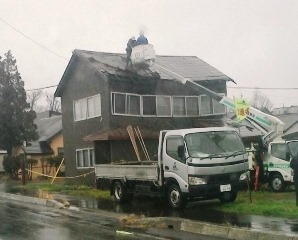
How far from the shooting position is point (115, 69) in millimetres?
25500

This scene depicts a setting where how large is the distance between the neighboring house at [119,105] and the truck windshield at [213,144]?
9.19 meters

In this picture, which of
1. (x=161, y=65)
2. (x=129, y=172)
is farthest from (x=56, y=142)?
(x=129, y=172)

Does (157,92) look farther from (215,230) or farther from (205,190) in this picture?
(215,230)

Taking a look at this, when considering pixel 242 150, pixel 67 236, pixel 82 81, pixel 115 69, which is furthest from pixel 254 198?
pixel 82 81

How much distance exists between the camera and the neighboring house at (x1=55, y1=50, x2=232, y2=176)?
965 inches

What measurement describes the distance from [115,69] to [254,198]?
472 inches

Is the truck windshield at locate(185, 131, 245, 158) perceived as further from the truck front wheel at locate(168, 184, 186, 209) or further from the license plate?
the truck front wheel at locate(168, 184, 186, 209)

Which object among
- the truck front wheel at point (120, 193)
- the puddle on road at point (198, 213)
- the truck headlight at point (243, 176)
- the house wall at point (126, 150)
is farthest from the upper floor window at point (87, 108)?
the truck headlight at point (243, 176)

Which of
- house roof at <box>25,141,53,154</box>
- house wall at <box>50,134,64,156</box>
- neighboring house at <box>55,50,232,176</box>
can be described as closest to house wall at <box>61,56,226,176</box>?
neighboring house at <box>55,50,232,176</box>

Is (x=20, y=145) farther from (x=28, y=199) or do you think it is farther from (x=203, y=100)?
(x=28, y=199)

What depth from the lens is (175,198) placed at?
47.5 ft

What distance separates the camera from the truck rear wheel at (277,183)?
17.8 m

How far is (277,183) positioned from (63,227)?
8923mm

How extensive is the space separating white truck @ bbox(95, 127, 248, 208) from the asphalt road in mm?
1981
